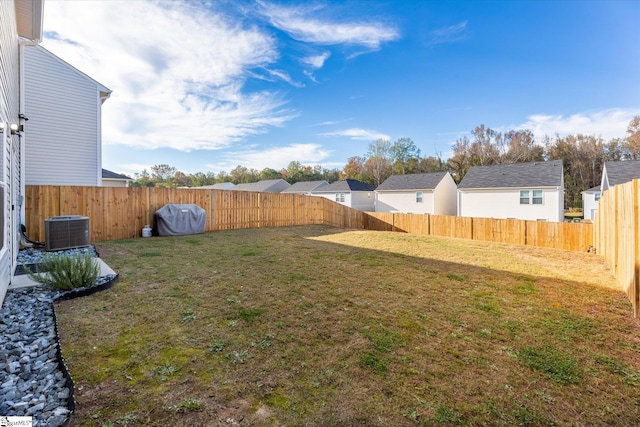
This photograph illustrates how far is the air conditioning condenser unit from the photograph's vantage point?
662 centimetres

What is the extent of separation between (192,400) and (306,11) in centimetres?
1091

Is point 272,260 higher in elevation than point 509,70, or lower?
lower

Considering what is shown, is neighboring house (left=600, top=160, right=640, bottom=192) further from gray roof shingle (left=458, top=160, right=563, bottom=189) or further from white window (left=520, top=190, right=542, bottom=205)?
white window (left=520, top=190, right=542, bottom=205)

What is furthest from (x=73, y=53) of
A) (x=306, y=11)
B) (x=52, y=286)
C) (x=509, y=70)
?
(x=509, y=70)

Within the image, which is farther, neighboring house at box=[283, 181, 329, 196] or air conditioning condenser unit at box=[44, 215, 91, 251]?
neighboring house at box=[283, 181, 329, 196]

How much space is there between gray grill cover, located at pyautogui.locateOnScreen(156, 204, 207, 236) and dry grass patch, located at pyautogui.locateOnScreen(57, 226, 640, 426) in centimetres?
560

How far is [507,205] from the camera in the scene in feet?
61.4

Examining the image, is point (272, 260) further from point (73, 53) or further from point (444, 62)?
point (444, 62)

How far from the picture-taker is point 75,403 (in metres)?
1.72

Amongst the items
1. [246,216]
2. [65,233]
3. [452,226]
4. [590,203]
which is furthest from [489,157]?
[65,233]

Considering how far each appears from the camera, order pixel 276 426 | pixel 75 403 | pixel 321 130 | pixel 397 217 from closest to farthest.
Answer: pixel 276 426 → pixel 75 403 → pixel 397 217 → pixel 321 130

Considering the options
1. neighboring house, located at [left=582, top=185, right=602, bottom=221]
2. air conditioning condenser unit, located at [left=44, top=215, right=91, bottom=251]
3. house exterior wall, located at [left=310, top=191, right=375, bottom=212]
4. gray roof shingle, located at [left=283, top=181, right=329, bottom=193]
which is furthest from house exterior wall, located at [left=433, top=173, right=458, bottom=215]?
air conditioning condenser unit, located at [left=44, top=215, right=91, bottom=251]

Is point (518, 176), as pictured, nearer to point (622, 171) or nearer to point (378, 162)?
point (622, 171)

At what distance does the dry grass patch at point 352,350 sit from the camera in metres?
1.76
